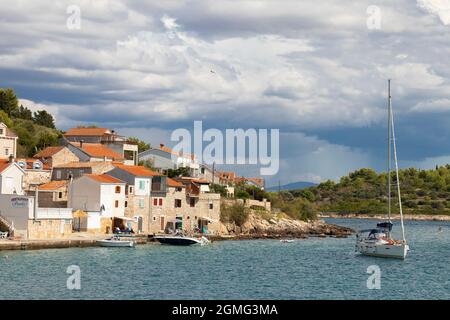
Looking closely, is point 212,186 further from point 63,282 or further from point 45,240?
point 63,282

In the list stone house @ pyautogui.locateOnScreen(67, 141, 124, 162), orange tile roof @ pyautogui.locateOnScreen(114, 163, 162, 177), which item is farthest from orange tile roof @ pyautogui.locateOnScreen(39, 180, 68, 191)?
stone house @ pyautogui.locateOnScreen(67, 141, 124, 162)

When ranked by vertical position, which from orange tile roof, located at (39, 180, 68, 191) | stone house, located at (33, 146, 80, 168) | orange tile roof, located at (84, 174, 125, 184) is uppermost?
stone house, located at (33, 146, 80, 168)

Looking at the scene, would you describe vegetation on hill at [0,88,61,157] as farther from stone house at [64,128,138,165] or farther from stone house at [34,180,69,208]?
stone house at [34,180,69,208]

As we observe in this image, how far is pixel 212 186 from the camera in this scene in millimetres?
114500

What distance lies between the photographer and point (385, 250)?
71.1 metres

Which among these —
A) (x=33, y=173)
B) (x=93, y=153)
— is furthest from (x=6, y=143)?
(x=33, y=173)

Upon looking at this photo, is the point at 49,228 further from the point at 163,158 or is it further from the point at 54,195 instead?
the point at 163,158

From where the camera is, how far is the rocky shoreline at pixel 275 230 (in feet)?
320

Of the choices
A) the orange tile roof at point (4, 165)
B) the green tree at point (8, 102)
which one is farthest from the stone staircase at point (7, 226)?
the green tree at point (8, 102)

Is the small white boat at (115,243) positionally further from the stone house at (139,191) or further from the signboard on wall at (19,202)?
the stone house at (139,191)

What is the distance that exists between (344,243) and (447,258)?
59.5 ft

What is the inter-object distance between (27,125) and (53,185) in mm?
53719

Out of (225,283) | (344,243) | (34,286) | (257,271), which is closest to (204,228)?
(344,243)

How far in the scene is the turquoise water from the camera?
45.9 m
